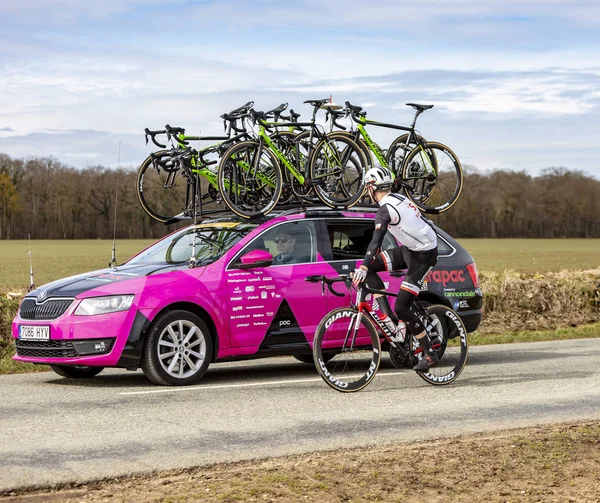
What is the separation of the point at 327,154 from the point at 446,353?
10.8ft

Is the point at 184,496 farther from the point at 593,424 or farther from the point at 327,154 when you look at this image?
the point at 327,154

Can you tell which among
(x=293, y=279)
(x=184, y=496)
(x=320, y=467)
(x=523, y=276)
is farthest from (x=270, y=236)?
(x=523, y=276)

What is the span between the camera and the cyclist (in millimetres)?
9767

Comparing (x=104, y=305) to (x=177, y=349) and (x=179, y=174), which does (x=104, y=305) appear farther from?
(x=179, y=174)

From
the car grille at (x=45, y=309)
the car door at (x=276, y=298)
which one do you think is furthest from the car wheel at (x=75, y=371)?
the car door at (x=276, y=298)

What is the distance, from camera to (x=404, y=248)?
10.2m

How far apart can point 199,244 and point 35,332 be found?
6.71ft

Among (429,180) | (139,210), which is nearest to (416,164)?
(429,180)

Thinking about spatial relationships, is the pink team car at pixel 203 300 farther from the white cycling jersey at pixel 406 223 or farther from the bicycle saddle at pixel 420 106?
the bicycle saddle at pixel 420 106

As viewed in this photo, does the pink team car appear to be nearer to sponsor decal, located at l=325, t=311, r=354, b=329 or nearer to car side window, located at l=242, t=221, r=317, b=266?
car side window, located at l=242, t=221, r=317, b=266

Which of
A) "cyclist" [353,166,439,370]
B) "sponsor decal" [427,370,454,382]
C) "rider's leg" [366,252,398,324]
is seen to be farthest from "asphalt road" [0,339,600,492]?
"rider's leg" [366,252,398,324]

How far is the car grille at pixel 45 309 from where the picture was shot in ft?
32.7

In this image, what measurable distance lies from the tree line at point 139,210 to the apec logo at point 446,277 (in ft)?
170

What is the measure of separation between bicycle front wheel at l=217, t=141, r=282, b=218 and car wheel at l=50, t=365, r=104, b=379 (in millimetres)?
2384
